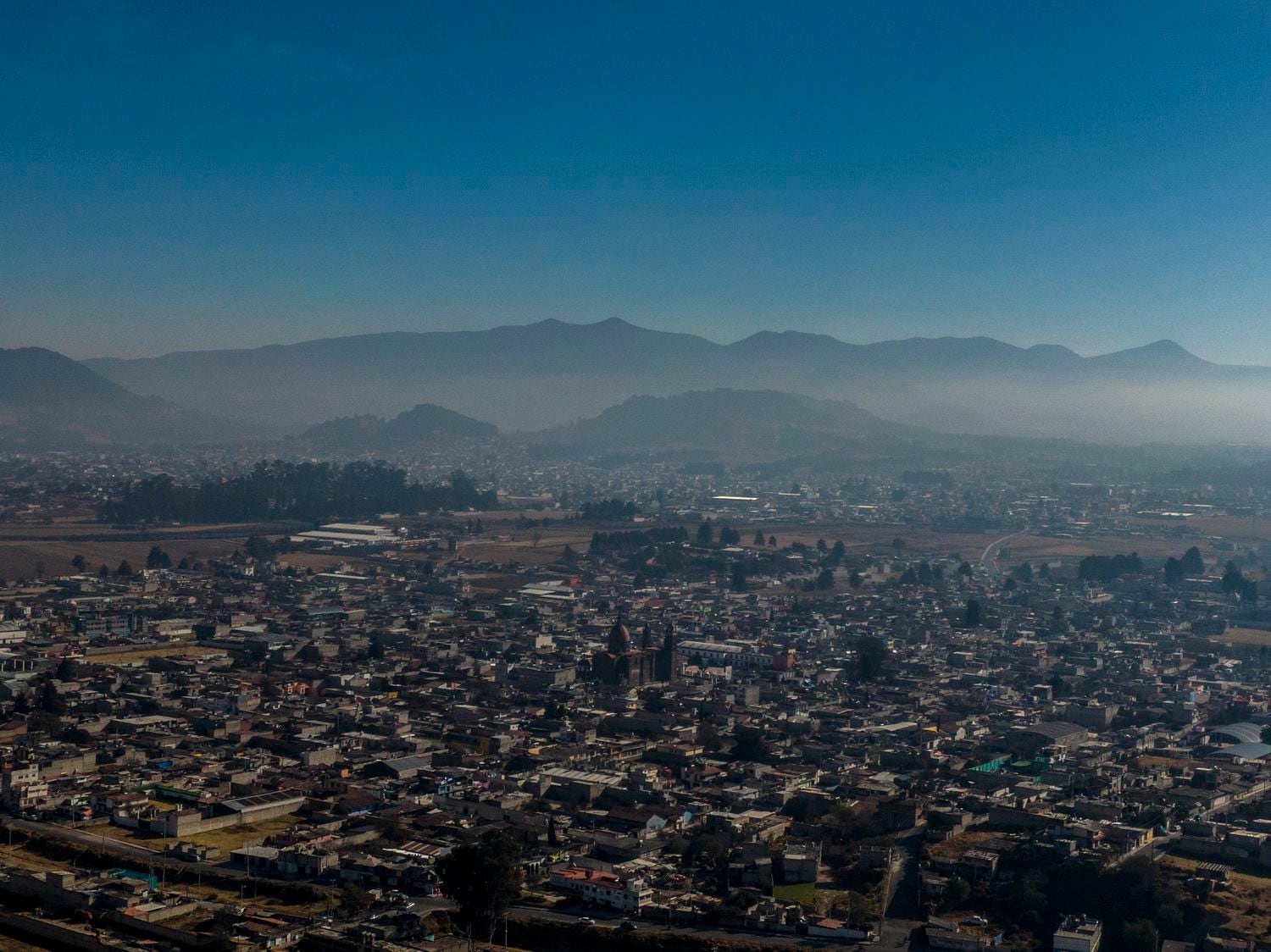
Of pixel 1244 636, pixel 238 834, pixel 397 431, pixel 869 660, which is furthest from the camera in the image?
pixel 397 431

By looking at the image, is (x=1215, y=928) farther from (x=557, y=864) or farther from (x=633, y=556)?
(x=633, y=556)

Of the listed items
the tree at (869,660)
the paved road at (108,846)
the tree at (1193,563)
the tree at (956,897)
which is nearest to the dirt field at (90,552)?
the tree at (869,660)

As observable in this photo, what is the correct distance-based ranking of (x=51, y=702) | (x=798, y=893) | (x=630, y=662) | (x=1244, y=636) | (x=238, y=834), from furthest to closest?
(x=1244, y=636) < (x=630, y=662) < (x=51, y=702) < (x=238, y=834) < (x=798, y=893)

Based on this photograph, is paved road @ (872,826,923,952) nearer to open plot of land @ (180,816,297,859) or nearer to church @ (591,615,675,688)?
open plot of land @ (180,816,297,859)

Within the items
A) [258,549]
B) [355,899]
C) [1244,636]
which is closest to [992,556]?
[1244,636]

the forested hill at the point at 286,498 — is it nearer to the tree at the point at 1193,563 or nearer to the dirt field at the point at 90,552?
the dirt field at the point at 90,552

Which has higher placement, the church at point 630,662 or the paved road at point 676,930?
the church at point 630,662

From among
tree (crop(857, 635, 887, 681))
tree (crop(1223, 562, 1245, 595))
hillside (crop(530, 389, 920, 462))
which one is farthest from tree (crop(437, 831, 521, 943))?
hillside (crop(530, 389, 920, 462))

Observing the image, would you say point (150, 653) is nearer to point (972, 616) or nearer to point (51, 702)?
point (51, 702)

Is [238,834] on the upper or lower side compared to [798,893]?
upper
